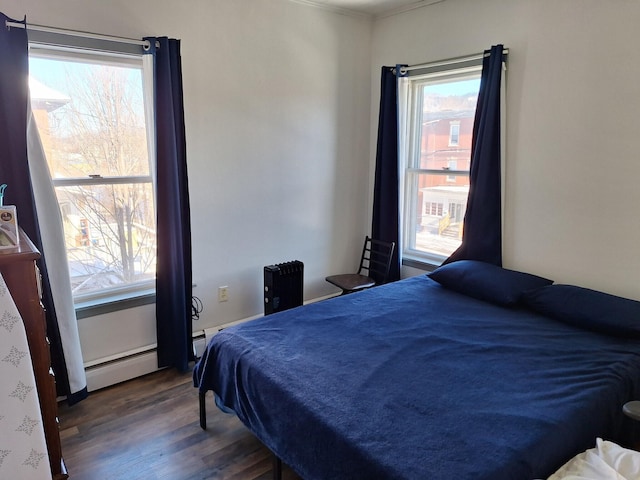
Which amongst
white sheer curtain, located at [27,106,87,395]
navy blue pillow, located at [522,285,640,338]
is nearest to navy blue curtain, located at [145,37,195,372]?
white sheer curtain, located at [27,106,87,395]

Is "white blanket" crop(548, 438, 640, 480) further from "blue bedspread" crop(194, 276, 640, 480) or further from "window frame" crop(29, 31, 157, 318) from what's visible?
"window frame" crop(29, 31, 157, 318)

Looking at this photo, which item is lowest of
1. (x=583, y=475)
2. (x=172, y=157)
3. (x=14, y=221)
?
(x=583, y=475)

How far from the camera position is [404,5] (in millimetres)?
3223

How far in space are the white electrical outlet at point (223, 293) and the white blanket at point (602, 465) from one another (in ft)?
7.48

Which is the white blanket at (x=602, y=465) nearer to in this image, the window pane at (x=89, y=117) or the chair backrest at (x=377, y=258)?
the chair backrest at (x=377, y=258)

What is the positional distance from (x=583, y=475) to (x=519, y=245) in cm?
176

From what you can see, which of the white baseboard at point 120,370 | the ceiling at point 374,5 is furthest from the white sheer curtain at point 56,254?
the ceiling at point 374,5

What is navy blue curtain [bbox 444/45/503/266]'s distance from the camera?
2.72 meters

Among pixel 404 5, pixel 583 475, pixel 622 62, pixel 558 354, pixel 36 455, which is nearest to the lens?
pixel 583 475

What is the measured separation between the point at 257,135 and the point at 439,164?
142 centimetres

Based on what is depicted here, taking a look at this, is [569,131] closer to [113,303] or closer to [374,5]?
[374,5]

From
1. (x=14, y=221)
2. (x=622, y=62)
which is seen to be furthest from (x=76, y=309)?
(x=622, y=62)

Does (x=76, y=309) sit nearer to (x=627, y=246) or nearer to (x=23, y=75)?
(x=23, y=75)

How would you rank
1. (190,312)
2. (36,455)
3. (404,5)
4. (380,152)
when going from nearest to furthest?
(36,455) < (190,312) < (404,5) < (380,152)
